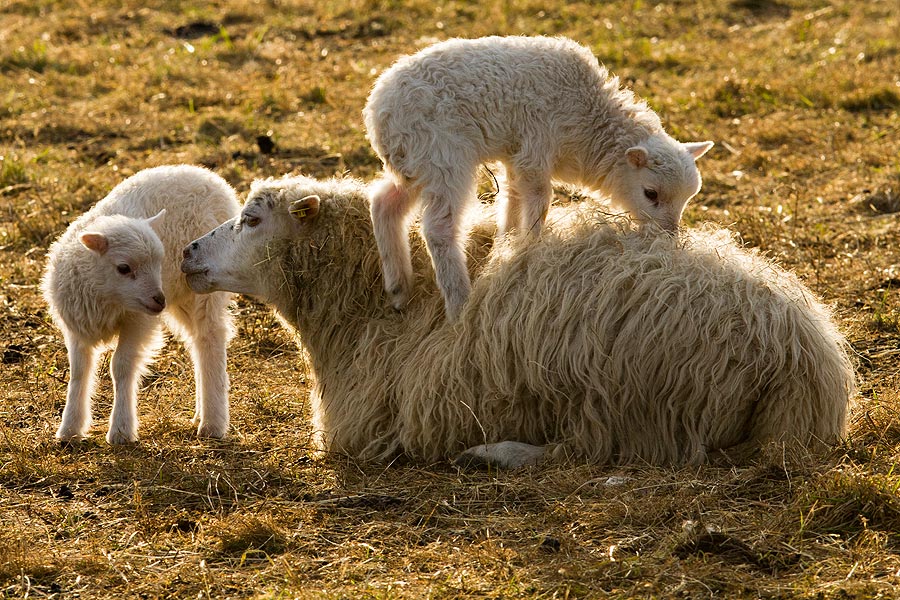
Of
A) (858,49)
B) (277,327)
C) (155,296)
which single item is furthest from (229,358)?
(858,49)

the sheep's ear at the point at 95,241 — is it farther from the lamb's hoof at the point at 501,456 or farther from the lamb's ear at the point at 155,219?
the lamb's hoof at the point at 501,456

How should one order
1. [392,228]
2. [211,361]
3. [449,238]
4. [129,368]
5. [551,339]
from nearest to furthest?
[551,339]
[449,238]
[392,228]
[129,368]
[211,361]

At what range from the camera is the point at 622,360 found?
501 centimetres

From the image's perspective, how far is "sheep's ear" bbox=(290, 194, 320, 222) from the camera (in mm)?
5570

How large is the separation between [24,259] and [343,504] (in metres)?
4.27

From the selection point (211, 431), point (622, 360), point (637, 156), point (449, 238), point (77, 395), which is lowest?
point (211, 431)

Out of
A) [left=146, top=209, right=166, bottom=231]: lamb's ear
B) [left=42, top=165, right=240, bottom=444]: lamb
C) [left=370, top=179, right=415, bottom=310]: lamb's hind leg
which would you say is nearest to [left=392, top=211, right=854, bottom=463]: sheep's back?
[left=370, top=179, right=415, bottom=310]: lamb's hind leg

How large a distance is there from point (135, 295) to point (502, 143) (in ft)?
5.83

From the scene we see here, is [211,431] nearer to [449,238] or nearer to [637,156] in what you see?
[449,238]

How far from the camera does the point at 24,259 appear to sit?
8.20 m

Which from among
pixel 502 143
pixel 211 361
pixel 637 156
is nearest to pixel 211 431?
pixel 211 361

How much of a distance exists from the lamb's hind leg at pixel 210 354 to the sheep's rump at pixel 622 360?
2.53ft

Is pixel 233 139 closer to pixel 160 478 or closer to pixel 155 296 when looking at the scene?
pixel 155 296

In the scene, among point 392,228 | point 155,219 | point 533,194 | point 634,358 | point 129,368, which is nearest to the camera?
point 634,358
